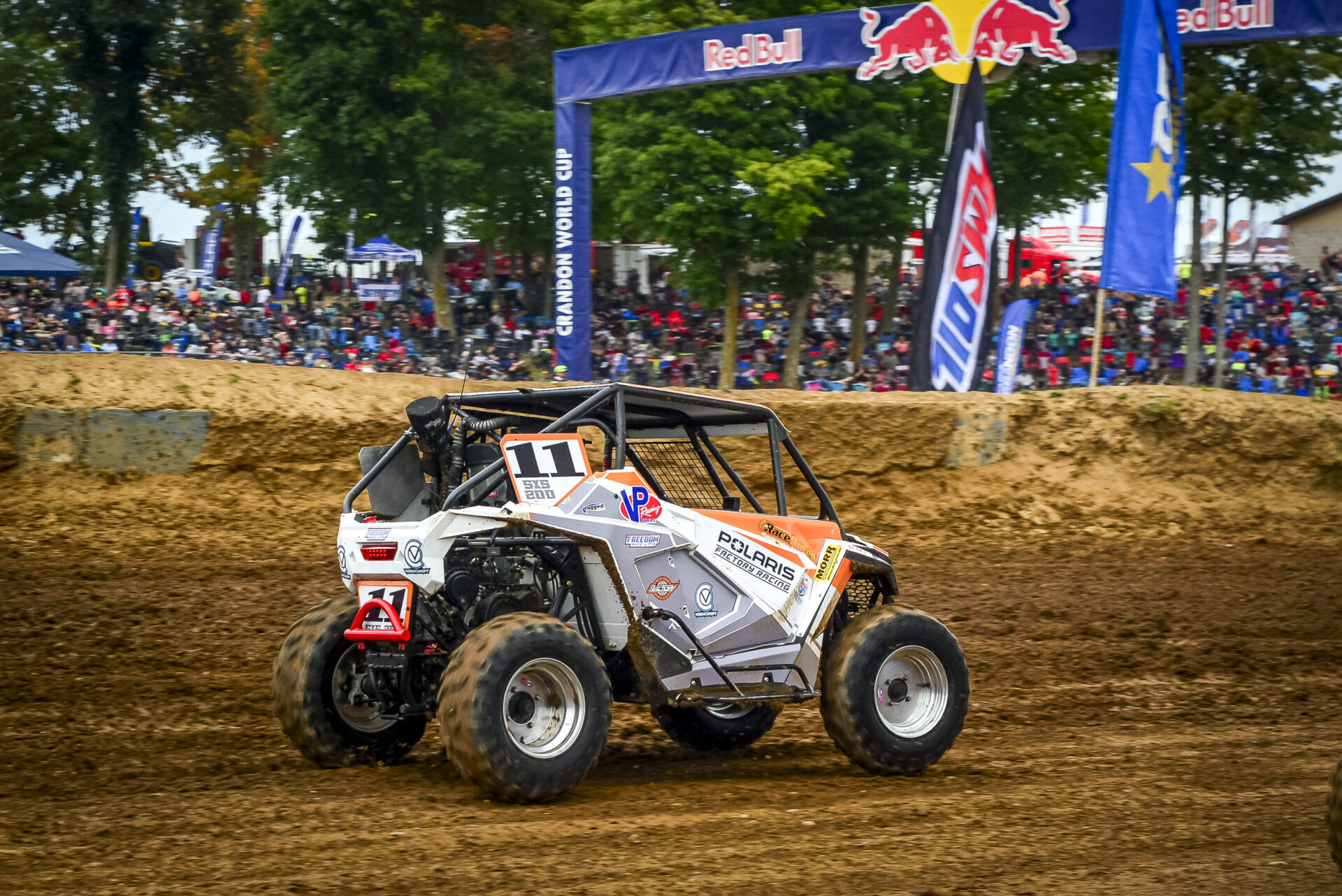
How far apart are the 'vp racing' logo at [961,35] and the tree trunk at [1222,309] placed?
1009 centimetres

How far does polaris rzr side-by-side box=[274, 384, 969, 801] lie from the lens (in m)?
5.84

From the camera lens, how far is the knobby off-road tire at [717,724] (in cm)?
747

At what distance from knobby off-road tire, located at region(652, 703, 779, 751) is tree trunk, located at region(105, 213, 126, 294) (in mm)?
27588

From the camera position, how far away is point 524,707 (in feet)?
19.1

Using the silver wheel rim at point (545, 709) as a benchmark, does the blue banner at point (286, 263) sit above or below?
above

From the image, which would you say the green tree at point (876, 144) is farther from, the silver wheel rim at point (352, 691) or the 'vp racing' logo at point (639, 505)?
the silver wheel rim at point (352, 691)

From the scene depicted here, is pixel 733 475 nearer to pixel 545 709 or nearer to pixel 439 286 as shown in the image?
pixel 545 709

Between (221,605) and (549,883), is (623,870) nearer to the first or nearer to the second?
(549,883)

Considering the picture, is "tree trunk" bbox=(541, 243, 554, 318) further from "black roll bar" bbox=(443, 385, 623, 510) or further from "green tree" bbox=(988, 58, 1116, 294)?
"black roll bar" bbox=(443, 385, 623, 510)

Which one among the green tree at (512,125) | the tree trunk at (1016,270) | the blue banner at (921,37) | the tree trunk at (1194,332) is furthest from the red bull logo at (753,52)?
the tree trunk at (1016,270)

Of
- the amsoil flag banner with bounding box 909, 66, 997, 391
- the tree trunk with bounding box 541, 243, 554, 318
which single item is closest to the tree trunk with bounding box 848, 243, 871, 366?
the tree trunk with bounding box 541, 243, 554, 318

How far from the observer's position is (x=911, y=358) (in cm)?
1850

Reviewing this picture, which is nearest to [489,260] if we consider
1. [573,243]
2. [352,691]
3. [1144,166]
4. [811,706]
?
[573,243]

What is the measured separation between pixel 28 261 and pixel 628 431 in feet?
57.0
